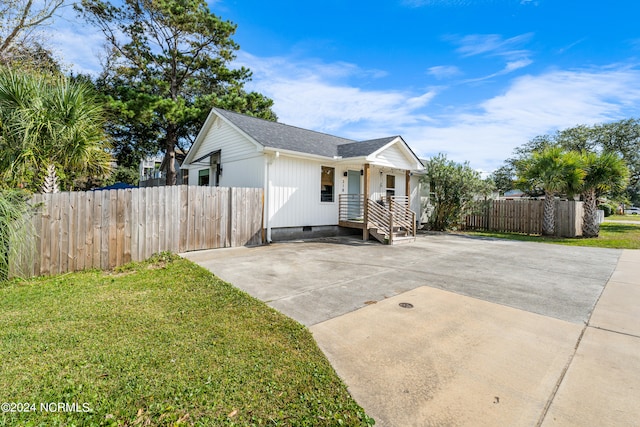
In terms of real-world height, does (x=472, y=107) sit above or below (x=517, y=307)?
above

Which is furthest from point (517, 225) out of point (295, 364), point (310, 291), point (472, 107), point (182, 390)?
point (182, 390)

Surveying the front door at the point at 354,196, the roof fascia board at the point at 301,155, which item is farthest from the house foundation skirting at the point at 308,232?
the roof fascia board at the point at 301,155

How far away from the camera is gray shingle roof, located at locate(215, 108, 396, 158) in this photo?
1061 cm

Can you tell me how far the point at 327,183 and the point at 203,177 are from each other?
23.4 ft

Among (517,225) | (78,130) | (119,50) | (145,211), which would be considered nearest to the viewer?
(78,130)

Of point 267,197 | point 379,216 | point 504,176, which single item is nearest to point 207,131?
point 267,197

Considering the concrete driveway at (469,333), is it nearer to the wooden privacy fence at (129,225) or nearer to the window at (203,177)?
the wooden privacy fence at (129,225)

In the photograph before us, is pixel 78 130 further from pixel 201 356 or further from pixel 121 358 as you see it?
pixel 201 356

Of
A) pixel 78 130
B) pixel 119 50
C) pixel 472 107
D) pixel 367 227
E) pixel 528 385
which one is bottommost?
pixel 528 385

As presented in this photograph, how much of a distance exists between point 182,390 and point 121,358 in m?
0.91

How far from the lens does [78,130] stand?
570cm

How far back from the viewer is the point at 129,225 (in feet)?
22.4

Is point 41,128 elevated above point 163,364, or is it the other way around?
point 41,128

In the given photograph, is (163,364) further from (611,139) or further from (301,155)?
(611,139)
